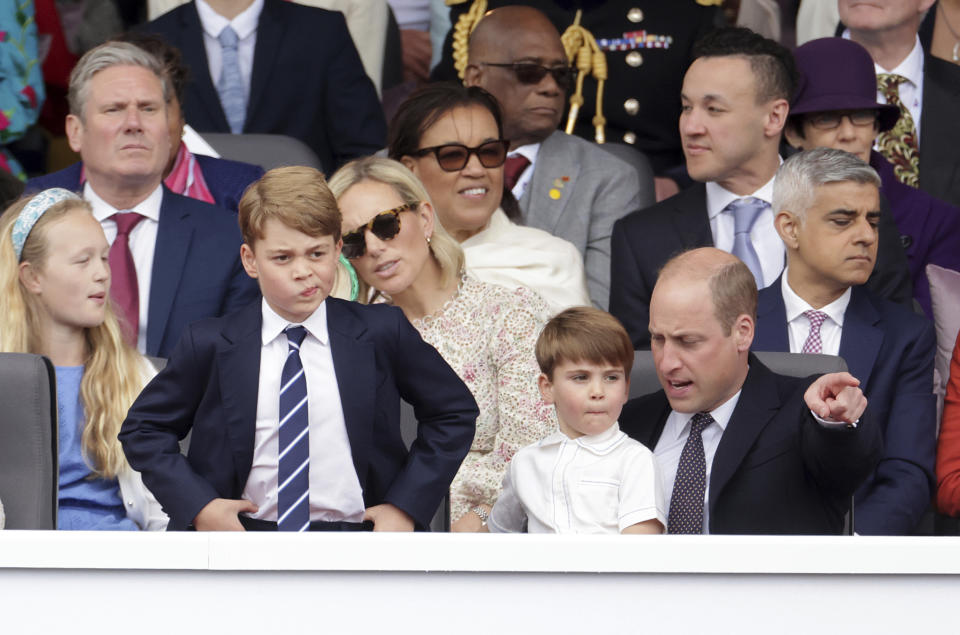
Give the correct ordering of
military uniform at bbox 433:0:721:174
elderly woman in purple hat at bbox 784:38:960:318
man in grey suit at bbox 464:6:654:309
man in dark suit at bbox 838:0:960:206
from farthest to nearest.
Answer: military uniform at bbox 433:0:721:174 → man in dark suit at bbox 838:0:960:206 → man in grey suit at bbox 464:6:654:309 → elderly woman in purple hat at bbox 784:38:960:318

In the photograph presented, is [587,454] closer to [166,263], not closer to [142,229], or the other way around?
[166,263]

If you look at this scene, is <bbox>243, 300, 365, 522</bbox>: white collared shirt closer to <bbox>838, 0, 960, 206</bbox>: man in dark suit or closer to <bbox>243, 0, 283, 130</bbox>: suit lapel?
<bbox>243, 0, 283, 130</bbox>: suit lapel

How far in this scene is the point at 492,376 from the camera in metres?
3.21

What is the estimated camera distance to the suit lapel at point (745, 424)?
2.65 metres

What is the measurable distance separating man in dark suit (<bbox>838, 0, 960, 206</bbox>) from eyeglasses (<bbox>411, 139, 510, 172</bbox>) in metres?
1.30

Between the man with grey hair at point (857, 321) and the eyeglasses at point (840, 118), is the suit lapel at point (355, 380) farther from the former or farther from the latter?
the eyeglasses at point (840, 118)

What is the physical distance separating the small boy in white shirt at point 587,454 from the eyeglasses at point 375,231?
2.00 feet

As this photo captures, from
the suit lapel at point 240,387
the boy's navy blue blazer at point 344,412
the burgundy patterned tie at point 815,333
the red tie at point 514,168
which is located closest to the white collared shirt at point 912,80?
the red tie at point 514,168

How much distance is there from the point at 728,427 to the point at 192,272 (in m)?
1.52

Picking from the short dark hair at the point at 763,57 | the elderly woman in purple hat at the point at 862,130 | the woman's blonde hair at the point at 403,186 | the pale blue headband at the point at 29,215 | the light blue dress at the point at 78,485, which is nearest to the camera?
the light blue dress at the point at 78,485

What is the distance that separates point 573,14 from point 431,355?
2.52 m

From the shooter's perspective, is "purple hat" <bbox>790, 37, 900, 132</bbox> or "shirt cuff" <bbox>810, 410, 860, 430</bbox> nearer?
"shirt cuff" <bbox>810, 410, 860, 430</bbox>

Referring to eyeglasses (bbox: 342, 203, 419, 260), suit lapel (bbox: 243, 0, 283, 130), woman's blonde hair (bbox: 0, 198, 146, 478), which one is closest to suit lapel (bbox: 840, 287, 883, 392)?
eyeglasses (bbox: 342, 203, 419, 260)

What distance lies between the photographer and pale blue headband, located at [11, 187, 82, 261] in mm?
3106
